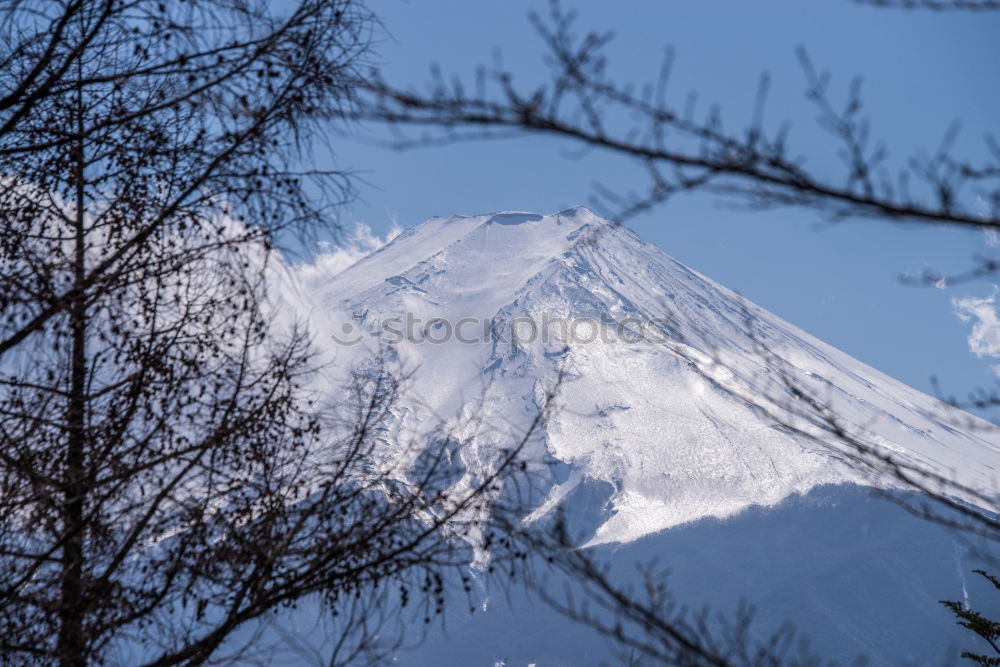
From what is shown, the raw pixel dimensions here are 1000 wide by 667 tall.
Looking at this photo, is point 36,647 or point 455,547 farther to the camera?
point 455,547

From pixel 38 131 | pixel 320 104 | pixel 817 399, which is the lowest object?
pixel 817 399

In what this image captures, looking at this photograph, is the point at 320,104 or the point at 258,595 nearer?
the point at 258,595

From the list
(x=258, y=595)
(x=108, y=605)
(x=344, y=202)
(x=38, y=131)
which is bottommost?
(x=258, y=595)

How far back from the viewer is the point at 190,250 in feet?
13.0

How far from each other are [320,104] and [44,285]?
1.39m

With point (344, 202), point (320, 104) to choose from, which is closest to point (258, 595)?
point (344, 202)

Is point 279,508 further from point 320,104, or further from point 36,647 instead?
point 320,104

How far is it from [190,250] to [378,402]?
115cm

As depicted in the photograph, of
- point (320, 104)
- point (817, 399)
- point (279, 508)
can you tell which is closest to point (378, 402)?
point (279, 508)

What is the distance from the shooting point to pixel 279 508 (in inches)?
153

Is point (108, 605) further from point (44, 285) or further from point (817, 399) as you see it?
point (817, 399)

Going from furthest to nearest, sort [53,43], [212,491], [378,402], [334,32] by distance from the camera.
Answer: [378,402] → [334,32] → [212,491] → [53,43]

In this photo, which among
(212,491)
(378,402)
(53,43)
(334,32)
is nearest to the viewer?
(53,43)

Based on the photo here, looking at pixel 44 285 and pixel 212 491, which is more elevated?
pixel 44 285
